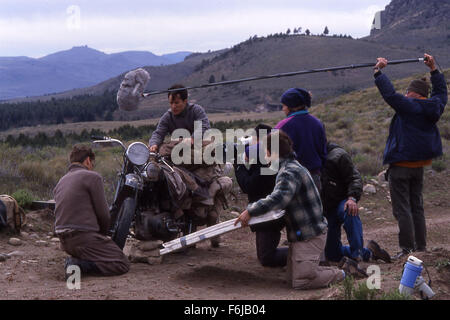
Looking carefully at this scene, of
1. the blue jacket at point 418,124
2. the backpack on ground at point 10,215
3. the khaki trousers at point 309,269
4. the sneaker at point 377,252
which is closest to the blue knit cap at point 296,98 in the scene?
the blue jacket at point 418,124

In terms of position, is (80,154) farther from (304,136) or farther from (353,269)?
(353,269)

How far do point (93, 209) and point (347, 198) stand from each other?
259 centimetres

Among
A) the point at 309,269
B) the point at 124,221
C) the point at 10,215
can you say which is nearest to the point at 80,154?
the point at 124,221

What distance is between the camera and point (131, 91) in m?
6.48

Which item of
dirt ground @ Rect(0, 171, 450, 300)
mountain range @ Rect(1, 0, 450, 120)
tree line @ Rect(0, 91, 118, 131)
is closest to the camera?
dirt ground @ Rect(0, 171, 450, 300)

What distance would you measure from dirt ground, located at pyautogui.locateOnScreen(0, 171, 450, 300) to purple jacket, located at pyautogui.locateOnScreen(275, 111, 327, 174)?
1.17m

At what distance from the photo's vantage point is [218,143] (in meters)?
6.44

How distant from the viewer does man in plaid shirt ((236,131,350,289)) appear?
15.8ft

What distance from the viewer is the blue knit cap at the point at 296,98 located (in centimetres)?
562

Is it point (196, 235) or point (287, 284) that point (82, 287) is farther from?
point (287, 284)

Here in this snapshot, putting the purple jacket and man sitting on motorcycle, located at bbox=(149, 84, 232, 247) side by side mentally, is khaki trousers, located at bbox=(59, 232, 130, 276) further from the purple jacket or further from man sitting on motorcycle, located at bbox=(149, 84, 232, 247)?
the purple jacket

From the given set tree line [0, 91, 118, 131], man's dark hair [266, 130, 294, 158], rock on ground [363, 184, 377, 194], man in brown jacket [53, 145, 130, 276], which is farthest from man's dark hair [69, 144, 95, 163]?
tree line [0, 91, 118, 131]

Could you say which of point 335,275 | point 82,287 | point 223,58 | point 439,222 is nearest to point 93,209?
point 82,287

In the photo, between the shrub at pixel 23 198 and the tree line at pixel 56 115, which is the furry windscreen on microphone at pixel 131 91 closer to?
the shrub at pixel 23 198
